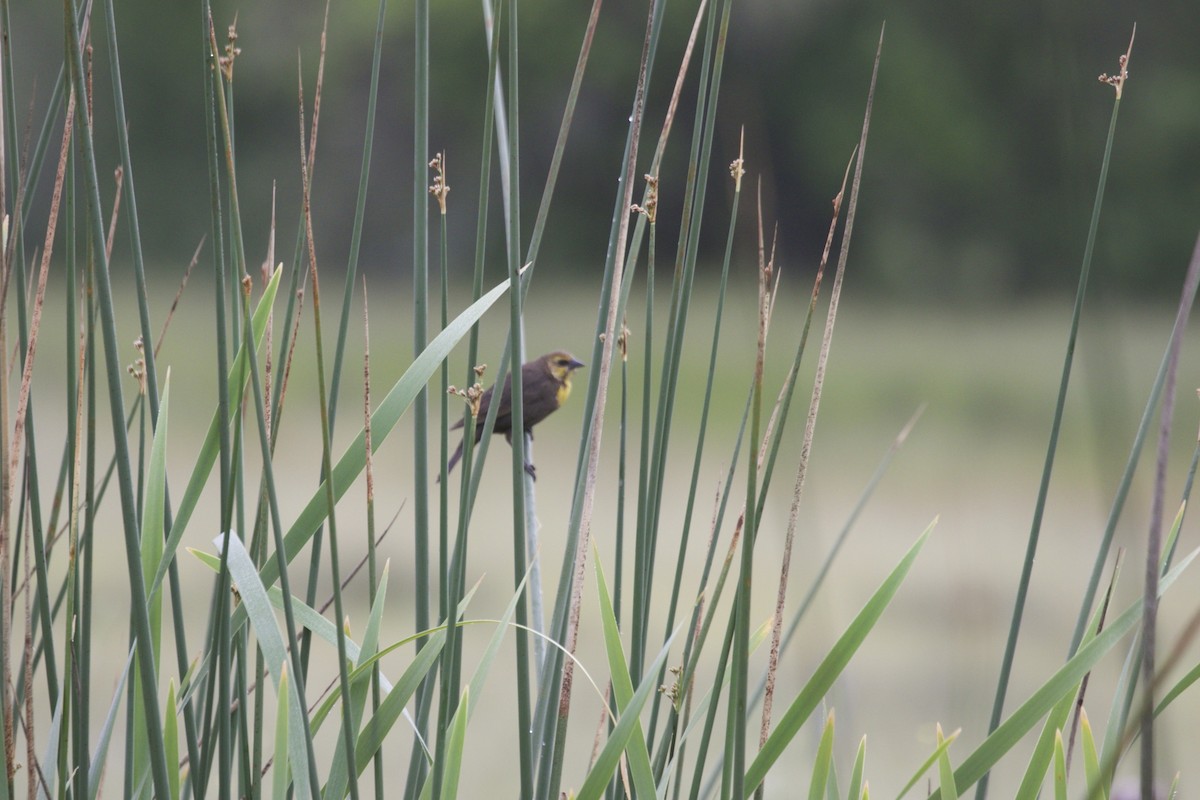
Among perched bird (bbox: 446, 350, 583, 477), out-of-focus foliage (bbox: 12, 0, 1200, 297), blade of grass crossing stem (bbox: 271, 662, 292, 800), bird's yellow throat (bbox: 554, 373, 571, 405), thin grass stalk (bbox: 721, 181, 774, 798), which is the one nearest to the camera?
thin grass stalk (bbox: 721, 181, 774, 798)

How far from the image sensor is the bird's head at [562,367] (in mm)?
1359

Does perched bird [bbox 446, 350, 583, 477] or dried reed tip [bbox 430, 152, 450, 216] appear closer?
dried reed tip [bbox 430, 152, 450, 216]

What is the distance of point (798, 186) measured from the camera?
4.38 metres

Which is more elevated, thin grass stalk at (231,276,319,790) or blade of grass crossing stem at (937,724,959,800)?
thin grass stalk at (231,276,319,790)

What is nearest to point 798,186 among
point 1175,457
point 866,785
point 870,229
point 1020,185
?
point 870,229

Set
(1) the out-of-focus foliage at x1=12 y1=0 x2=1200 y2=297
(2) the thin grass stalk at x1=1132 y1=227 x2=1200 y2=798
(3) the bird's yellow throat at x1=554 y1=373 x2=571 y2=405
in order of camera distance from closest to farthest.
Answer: (2) the thin grass stalk at x1=1132 y1=227 x2=1200 y2=798, (3) the bird's yellow throat at x1=554 y1=373 x2=571 y2=405, (1) the out-of-focus foliage at x1=12 y1=0 x2=1200 y2=297

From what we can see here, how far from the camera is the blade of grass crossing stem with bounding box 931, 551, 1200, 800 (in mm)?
341

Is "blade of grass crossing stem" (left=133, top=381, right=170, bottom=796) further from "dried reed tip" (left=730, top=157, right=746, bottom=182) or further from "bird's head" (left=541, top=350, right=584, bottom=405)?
"bird's head" (left=541, top=350, right=584, bottom=405)

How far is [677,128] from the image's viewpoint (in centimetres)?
417

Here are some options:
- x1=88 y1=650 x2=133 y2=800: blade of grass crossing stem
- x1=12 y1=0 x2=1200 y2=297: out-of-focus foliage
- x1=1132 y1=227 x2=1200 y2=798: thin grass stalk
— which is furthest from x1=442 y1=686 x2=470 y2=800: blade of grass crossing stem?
x1=12 y1=0 x2=1200 y2=297: out-of-focus foliage

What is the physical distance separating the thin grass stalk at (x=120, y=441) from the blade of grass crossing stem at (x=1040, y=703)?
24 cm

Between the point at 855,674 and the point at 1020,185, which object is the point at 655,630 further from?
the point at 1020,185

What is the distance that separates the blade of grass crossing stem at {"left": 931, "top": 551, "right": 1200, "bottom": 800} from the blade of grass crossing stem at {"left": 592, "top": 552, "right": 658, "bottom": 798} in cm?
10

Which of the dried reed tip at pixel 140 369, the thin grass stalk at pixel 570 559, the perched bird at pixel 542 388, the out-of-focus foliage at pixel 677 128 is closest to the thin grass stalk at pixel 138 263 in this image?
the dried reed tip at pixel 140 369
